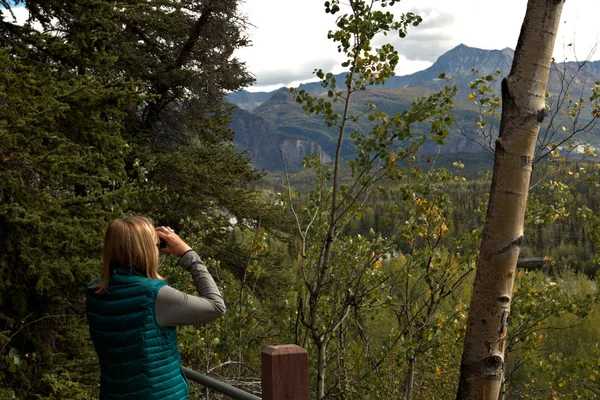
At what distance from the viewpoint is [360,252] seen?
5867mm

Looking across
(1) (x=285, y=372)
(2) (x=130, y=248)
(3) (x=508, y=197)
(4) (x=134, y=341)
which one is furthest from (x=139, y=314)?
(3) (x=508, y=197)

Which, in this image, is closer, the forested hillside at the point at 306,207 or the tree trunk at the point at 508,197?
the tree trunk at the point at 508,197

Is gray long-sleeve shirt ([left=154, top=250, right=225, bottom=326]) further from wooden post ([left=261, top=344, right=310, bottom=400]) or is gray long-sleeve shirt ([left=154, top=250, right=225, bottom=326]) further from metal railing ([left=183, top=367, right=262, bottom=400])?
metal railing ([left=183, top=367, right=262, bottom=400])

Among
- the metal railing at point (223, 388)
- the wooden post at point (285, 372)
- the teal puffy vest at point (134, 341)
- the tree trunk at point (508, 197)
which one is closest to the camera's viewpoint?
the wooden post at point (285, 372)

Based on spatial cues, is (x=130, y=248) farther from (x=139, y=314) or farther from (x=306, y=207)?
(x=306, y=207)

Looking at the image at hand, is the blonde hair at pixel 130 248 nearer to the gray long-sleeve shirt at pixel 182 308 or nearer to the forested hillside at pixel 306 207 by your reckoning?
the gray long-sleeve shirt at pixel 182 308

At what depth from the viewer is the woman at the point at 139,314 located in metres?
2.25

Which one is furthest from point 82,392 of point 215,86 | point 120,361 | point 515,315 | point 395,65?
point 215,86

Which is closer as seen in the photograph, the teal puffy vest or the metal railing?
the teal puffy vest

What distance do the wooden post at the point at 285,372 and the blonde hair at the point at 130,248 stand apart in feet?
2.03

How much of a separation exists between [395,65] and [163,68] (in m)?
9.26

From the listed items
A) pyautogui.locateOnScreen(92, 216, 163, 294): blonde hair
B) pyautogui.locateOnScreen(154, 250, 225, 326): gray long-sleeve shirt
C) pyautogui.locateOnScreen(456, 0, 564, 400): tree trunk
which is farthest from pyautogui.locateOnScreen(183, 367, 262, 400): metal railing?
pyautogui.locateOnScreen(456, 0, 564, 400): tree trunk

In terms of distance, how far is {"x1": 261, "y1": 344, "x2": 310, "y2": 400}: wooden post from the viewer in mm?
2156

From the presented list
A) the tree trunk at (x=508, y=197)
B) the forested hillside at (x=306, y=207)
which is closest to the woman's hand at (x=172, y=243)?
the tree trunk at (x=508, y=197)
